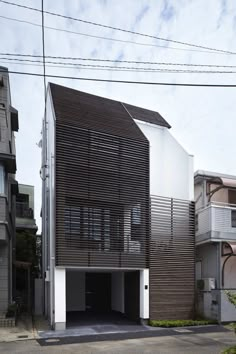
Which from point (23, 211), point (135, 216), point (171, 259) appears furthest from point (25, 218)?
point (171, 259)

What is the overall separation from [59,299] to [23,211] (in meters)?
16.0

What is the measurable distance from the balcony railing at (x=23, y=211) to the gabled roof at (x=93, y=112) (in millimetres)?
13626

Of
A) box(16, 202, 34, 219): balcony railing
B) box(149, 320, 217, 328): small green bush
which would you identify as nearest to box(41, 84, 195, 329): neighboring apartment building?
box(149, 320, 217, 328): small green bush

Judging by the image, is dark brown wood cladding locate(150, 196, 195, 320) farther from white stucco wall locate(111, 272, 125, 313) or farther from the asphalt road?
the asphalt road

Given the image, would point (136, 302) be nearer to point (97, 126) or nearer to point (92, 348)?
point (92, 348)

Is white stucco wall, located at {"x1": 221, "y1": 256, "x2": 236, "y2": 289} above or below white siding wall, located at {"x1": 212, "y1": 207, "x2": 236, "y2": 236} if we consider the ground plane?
below

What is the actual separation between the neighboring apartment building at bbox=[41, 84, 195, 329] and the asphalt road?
2736mm

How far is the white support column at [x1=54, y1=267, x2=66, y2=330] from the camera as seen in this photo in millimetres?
15297

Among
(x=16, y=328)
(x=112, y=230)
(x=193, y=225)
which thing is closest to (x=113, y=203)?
(x=112, y=230)

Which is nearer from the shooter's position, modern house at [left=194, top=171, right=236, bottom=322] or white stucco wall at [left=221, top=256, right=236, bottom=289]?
modern house at [left=194, top=171, right=236, bottom=322]

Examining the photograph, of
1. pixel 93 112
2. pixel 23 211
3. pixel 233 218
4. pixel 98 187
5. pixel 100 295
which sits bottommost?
pixel 100 295

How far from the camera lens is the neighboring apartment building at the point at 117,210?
16.0 metres

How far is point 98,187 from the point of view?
16734 mm

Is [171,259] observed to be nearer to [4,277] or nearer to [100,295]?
[100,295]
